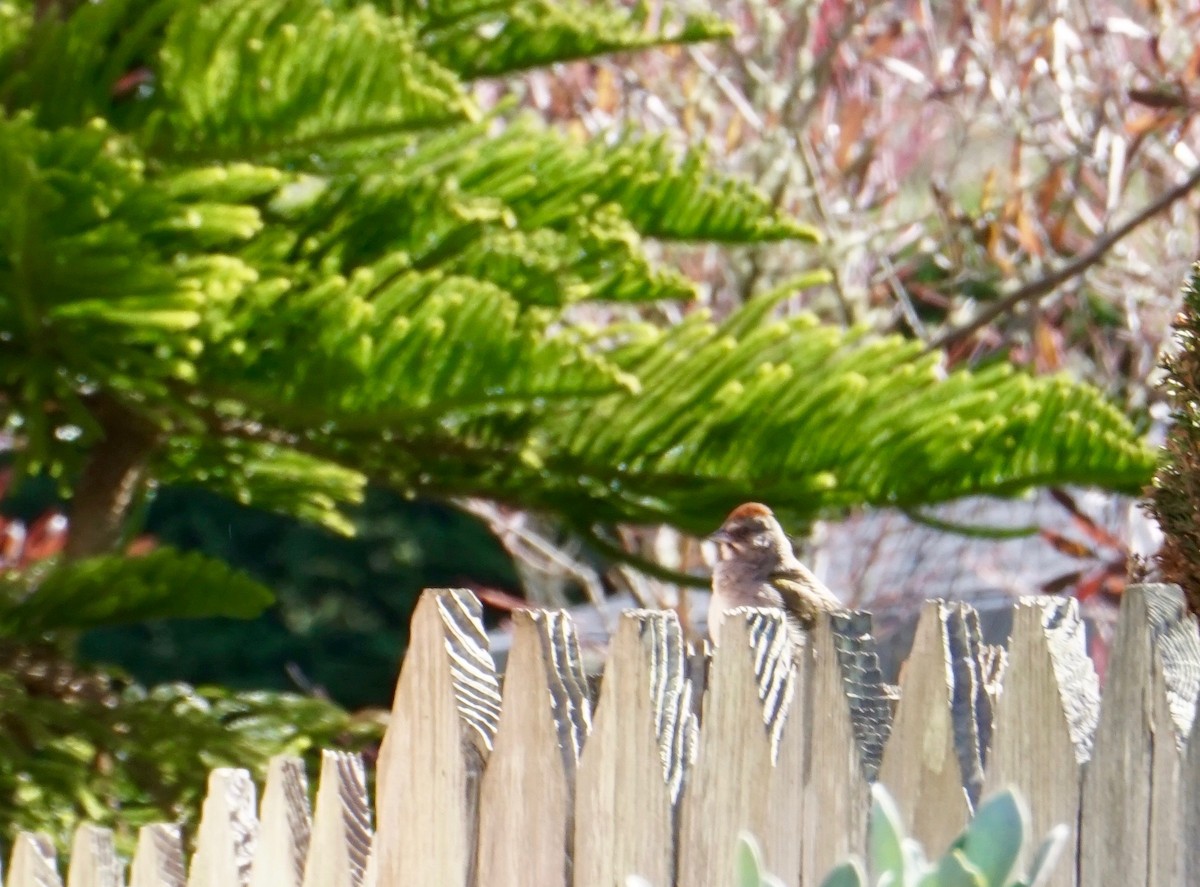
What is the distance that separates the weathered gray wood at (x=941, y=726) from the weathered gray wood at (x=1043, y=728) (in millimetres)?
30

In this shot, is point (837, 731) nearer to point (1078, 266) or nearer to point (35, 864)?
point (35, 864)

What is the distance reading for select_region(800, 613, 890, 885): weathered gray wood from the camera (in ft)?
5.22

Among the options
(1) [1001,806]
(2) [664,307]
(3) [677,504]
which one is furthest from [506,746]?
(2) [664,307]

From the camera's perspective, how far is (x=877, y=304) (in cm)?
636

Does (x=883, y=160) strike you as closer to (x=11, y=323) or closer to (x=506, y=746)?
(x=11, y=323)

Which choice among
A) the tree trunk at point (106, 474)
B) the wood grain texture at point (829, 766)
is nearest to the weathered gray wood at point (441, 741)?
the wood grain texture at point (829, 766)

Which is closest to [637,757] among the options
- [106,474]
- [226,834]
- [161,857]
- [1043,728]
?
[1043,728]

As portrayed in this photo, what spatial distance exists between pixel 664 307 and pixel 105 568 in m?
2.96

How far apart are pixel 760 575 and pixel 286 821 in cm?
90

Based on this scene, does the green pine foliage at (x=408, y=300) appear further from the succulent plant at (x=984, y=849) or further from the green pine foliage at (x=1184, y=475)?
the succulent plant at (x=984, y=849)

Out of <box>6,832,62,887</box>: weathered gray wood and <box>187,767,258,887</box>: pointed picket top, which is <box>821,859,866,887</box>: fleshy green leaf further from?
<box>6,832,62,887</box>: weathered gray wood

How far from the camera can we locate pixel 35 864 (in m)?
2.44

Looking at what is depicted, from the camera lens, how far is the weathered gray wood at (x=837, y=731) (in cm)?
159

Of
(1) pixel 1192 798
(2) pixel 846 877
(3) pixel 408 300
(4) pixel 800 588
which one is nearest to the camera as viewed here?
(2) pixel 846 877
